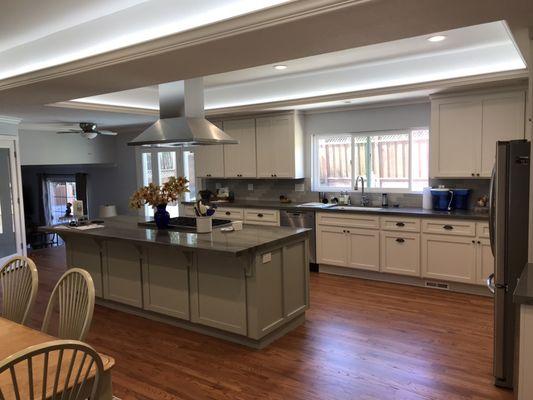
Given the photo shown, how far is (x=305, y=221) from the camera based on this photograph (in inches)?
231

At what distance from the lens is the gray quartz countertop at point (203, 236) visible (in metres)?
3.50

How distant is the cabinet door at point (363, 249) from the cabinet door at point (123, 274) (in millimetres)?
2635

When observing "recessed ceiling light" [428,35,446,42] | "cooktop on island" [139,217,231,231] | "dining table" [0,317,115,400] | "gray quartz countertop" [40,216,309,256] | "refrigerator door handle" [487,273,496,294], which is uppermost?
"recessed ceiling light" [428,35,446,42]

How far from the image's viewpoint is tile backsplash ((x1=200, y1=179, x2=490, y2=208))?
17.0 feet

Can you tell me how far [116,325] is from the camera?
422 centimetres

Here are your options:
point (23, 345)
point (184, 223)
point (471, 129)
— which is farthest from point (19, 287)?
point (471, 129)

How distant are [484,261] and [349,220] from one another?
1597 millimetres

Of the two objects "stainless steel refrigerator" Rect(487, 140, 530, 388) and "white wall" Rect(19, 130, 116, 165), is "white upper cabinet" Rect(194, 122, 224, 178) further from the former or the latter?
Result: "stainless steel refrigerator" Rect(487, 140, 530, 388)

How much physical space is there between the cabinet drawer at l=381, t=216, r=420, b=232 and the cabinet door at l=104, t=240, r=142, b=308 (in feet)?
9.41

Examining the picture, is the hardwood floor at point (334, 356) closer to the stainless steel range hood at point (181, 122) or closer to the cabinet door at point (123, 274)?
the cabinet door at point (123, 274)

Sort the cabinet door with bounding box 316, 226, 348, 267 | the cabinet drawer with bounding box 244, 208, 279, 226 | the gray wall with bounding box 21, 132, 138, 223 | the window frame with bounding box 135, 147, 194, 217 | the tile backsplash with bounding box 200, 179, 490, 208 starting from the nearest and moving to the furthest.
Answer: the tile backsplash with bounding box 200, 179, 490, 208 → the cabinet door with bounding box 316, 226, 348, 267 → the cabinet drawer with bounding box 244, 208, 279, 226 → the window frame with bounding box 135, 147, 194, 217 → the gray wall with bounding box 21, 132, 138, 223

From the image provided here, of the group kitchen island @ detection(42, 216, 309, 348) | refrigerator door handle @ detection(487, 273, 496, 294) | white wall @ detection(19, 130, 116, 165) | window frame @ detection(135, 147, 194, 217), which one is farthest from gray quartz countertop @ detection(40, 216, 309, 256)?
white wall @ detection(19, 130, 116, 165)

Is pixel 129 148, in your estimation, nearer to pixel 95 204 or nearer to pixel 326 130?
pixel 95 204

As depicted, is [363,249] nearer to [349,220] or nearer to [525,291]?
[349,220]
